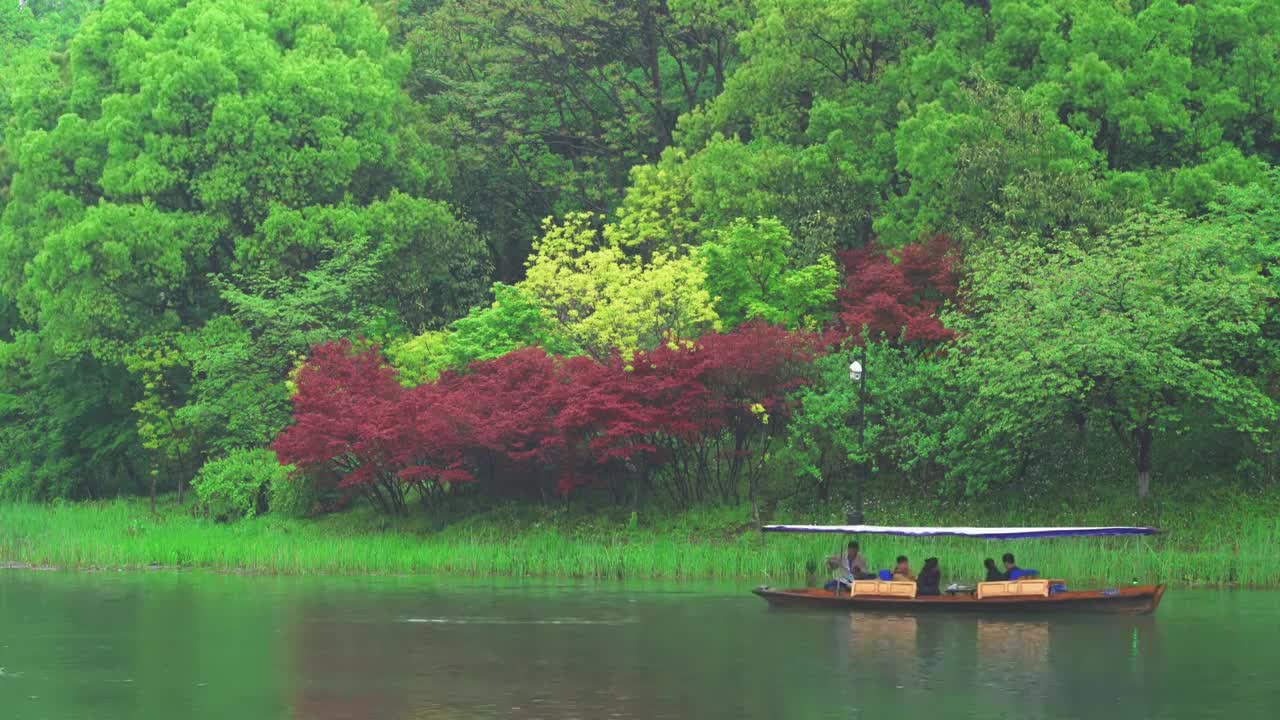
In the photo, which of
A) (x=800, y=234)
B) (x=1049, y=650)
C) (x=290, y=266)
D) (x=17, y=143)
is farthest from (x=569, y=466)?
(x=17, y=143)

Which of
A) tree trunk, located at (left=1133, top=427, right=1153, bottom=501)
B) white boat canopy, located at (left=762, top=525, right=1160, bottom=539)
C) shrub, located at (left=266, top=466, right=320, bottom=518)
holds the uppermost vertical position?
tree trunk, located at (left=1133, top=427, right=1153, bottom=501)

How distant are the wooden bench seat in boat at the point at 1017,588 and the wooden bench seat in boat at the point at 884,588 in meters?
1.49

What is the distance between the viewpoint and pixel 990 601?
33.8m

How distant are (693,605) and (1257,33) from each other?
1116 inches

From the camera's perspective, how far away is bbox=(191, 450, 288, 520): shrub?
54.0m

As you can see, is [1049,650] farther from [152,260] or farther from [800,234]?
[152,260]

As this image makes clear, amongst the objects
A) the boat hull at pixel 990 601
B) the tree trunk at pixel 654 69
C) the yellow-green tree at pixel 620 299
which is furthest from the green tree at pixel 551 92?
the boat hull at pixel 990 601

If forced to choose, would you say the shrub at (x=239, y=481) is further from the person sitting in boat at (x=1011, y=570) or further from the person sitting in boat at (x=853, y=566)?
the person sitting in boat at (x=1011, y=570)

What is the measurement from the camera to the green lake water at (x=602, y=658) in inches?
944

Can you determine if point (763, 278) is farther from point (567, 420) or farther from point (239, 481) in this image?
point (239, 481)

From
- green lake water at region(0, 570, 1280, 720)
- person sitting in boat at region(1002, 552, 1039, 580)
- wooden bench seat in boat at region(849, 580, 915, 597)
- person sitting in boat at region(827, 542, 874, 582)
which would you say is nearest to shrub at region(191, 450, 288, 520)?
Result: green lake water at region(0, 570, 1280, 720)

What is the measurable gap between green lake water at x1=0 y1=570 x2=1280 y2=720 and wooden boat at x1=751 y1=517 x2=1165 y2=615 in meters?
0.33

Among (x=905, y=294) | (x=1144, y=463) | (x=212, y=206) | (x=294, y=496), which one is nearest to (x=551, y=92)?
(x=212, y=206)

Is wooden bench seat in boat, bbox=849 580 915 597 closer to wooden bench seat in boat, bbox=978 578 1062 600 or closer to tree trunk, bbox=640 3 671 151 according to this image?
wooden bench seat in boat, bbox=978 578 1062 600
